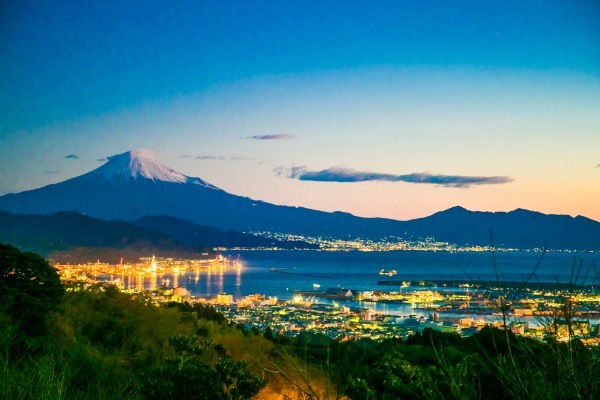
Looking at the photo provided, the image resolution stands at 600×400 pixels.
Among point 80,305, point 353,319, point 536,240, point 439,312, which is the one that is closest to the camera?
point 80,305

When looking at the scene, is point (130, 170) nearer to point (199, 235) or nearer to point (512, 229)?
point (199, 235)

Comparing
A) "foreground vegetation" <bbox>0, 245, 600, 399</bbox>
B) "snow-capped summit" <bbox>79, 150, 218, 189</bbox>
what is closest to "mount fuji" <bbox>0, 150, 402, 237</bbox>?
"snow-capped summit" <bbox>79, 150, 218, 189</bbox>

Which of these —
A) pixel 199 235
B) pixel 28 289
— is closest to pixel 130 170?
pixel 199 235

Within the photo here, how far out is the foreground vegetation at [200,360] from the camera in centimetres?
325

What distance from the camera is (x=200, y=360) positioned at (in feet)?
23.4

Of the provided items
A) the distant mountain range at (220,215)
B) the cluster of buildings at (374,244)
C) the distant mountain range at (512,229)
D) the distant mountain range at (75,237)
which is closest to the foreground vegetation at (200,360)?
the distant mountain range at (75,237)

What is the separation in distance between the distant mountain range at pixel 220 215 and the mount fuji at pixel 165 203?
0.51 ft

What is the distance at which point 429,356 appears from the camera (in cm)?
1052

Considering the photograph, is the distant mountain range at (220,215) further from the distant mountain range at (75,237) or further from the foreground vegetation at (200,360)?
the foreground vegetation at (200,360)

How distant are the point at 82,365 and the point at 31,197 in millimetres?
104266

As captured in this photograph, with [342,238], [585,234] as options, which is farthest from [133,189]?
[585,234]

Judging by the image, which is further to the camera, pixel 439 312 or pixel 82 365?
pixel 439 312

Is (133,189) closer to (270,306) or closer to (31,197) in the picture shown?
(31,197)

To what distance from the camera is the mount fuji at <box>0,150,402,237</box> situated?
342 ft
